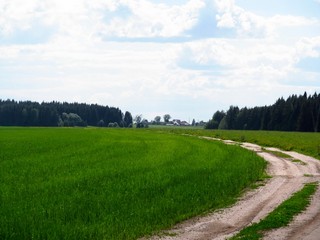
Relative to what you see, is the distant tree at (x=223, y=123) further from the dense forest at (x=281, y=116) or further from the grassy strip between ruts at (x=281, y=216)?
the grassy strip between ruts at (x=281, y=216)

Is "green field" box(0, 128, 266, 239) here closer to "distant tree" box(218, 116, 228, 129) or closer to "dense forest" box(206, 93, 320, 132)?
"dense forest" box(206, 93, 320, 132)

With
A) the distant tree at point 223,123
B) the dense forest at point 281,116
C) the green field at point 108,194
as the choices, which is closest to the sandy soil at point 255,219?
the green field at point 108,194

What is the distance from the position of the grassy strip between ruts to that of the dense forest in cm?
12154

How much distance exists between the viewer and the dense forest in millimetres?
139250

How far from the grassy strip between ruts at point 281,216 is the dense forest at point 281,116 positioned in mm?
121538

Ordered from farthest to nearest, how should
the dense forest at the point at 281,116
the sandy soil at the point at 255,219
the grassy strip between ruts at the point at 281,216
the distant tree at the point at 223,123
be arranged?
the distant tree at the point at 223,123 → the dense forest at the point at 281,116 → the sandy soil at the point at 255,219 → the grassy strip between ruts at the point at 281,216

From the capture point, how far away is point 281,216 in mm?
16047

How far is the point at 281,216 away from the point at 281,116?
14271 cm

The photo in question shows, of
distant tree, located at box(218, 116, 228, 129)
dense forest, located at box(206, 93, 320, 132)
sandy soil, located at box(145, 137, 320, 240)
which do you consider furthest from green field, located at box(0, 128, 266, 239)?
distant tree, located at box(218, 116, 228, 129)

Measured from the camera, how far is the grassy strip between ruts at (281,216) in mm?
13925

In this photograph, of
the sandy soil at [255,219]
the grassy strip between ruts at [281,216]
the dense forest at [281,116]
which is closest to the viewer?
the grassy strip between ruts at [281,216]

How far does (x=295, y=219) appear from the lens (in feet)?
52.2

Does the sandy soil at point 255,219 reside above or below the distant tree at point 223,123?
below

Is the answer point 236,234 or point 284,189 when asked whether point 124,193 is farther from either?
point 284,189
